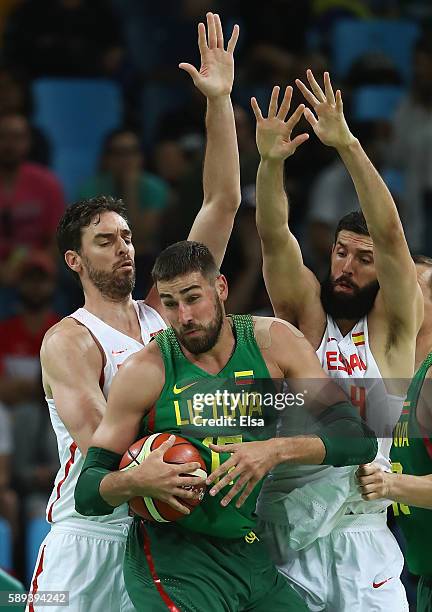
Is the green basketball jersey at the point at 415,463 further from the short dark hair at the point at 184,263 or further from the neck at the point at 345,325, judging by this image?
the short dark hair at the point at 184,263

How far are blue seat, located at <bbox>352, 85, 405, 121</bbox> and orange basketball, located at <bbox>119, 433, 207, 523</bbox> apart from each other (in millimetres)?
6449

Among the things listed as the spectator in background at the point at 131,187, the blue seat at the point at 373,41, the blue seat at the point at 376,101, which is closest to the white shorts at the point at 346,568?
the spectator in background at the point at 131,187

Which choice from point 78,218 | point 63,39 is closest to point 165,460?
point 78,218

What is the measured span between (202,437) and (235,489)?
30 centimetres

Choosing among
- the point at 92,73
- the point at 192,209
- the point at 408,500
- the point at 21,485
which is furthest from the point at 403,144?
the point at 408,500

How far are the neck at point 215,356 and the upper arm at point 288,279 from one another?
685mm

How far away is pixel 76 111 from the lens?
10.7 m

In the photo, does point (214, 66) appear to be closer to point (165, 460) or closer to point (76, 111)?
point (165, 460)

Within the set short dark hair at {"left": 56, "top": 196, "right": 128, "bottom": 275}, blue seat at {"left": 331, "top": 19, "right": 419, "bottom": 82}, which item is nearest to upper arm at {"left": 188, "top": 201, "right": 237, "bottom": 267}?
short dark hair at {"left": 56, "top": 196, "right": 128, "bottom": 275}

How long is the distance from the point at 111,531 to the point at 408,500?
1.29 meters

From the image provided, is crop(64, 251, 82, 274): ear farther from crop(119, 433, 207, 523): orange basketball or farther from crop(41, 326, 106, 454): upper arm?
crop(119, 433, 207, 523): orange basketball

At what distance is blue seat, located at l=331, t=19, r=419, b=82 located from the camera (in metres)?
11.2

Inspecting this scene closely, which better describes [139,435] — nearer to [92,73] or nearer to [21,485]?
[21,485]

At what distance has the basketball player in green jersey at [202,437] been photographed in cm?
470
